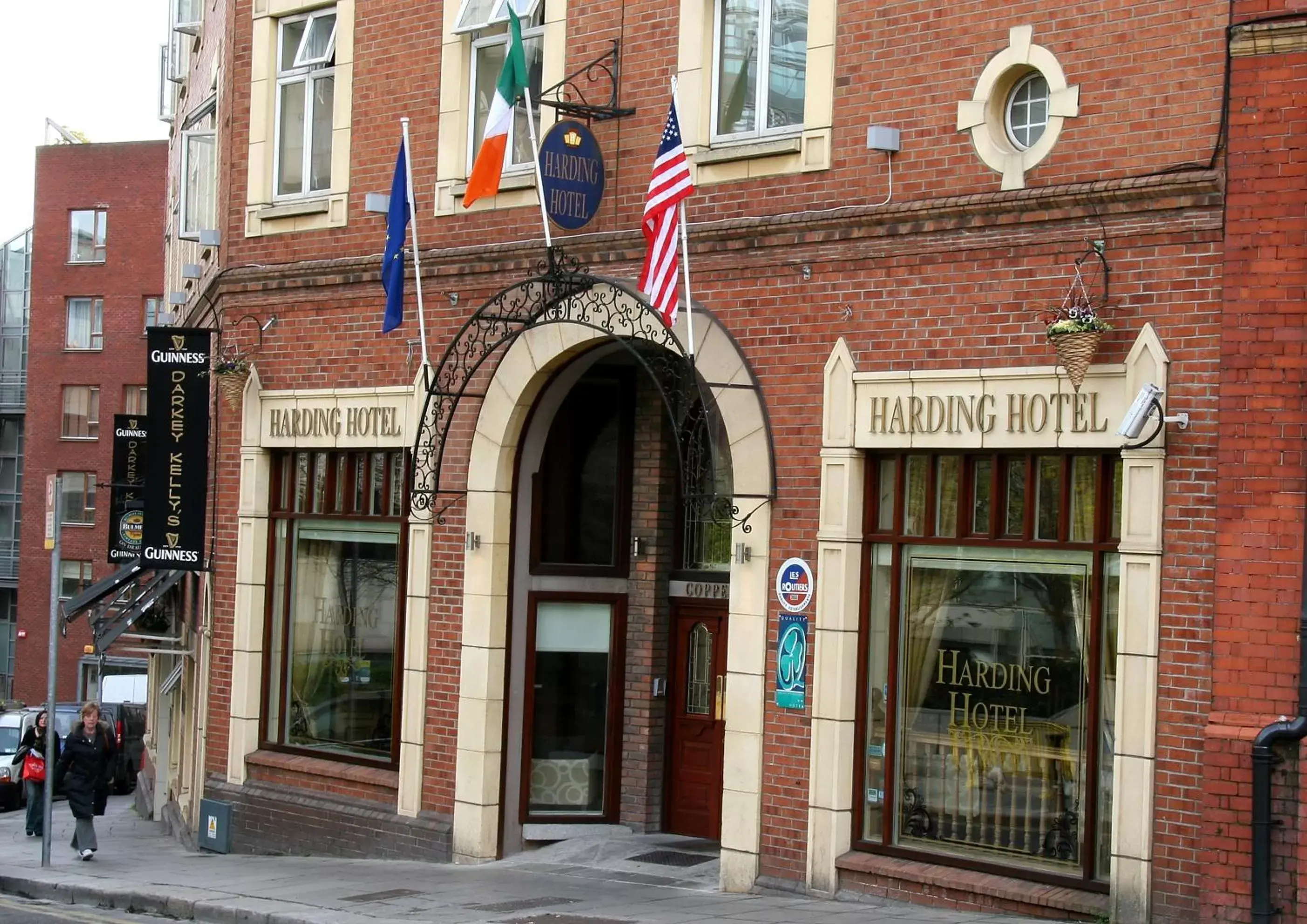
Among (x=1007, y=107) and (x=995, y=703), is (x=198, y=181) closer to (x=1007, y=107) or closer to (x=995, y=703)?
(x=1007, y=107)

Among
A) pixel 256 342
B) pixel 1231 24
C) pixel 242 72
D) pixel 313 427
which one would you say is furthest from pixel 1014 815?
pixel 242 72

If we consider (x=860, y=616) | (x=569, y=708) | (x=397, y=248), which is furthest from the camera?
(x=569, y=708)

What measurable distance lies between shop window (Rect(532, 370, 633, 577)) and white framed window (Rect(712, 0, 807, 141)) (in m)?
3.24

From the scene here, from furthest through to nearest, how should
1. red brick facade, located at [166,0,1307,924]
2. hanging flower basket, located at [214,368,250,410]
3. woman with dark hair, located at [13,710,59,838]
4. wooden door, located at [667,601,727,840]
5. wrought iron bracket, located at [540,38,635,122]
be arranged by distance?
1. woman with dark hair, located at [13,710,59,838]
2. hanging flower basket, located at [214,368,250,410]
3. wooden door, located at [667,601,727,840]
4. wrought iron bracket, located at [540,38,635,122]
5. red brick facade, located at [166,0,1307,924]

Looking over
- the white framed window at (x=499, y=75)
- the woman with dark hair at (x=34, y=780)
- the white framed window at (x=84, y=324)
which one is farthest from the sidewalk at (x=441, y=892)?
the white framed window at (x=84, y=324)

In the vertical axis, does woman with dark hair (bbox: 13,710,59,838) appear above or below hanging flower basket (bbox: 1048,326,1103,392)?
below

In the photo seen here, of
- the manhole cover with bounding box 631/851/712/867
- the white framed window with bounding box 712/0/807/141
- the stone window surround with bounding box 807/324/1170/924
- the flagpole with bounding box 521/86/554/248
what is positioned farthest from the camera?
the manhole cover with bounding box 631/851/712/867

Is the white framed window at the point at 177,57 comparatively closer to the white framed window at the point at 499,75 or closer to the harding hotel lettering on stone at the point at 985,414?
the white framed window at the point at 499,75

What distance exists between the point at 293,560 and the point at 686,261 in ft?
21.5

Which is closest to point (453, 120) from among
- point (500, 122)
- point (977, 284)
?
point (500, 122)

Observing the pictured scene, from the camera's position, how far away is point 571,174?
570 inches

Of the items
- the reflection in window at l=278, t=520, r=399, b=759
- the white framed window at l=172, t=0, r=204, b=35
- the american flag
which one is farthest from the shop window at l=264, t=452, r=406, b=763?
the white framed window at l=172, t=0, r=204, b=35

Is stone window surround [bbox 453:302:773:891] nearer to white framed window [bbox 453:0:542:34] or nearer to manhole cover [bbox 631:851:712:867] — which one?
manhole cover [bbox 631:851:712:867]

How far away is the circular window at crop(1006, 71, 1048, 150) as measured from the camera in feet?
39.7
